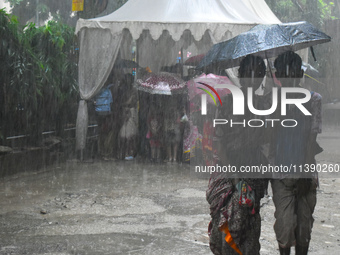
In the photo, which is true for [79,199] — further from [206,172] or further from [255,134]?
[255,134]

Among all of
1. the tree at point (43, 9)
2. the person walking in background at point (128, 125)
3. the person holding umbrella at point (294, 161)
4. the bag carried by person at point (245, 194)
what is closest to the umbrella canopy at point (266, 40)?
the person holding umbrella at point (294, 161)

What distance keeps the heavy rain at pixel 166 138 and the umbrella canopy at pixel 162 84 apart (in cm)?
3

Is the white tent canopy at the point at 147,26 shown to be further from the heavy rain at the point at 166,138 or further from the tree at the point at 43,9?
the tree at the point at 43,9

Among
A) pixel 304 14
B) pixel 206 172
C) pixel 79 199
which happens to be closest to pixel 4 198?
pixel 79 199

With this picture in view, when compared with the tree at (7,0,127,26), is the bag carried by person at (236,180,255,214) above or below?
below

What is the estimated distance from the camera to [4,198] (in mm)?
7754

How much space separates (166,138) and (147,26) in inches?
90.5

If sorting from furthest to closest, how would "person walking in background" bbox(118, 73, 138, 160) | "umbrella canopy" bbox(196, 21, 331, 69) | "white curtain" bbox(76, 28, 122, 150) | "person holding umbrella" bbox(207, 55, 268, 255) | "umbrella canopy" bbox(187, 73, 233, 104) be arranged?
"person walking in background" bbox(118, 73, 138, 160) → "white curtain" bbox(76, 28, 122, 150) → "umbrella canopy" bbox(187, 73, 233, 104) → "umbrella canopy" bbox(196, 21, 331, 69) → "person holding umbrella" bbox(207, 55, 268, 255)

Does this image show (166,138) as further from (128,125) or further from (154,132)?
(128,125)

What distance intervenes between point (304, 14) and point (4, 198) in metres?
19.8

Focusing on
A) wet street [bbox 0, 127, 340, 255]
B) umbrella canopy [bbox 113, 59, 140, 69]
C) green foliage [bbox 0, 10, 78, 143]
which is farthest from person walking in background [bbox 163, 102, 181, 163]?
green foliage [bbox 0, 10, 78, 143]

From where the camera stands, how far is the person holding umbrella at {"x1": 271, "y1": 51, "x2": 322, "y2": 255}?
427cm

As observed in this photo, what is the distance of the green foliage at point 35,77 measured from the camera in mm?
10398

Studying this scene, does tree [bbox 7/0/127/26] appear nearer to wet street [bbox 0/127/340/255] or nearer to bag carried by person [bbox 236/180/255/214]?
wet street [bbox 0/127/340/255]
